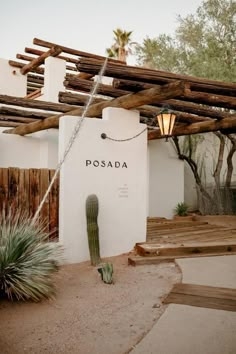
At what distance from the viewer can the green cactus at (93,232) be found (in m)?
5.32

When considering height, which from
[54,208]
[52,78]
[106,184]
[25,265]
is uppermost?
[52,78]

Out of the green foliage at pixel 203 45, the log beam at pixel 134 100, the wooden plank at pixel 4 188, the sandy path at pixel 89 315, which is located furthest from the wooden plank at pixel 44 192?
the green foliage at pixel 203 45

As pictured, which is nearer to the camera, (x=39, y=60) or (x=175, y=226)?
(x=175, y=226)

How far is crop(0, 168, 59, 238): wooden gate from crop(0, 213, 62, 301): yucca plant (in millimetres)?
1311

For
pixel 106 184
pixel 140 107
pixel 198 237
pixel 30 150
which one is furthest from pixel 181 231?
pixel 30 150

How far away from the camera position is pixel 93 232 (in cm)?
533

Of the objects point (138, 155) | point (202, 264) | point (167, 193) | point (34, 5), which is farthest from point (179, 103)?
point (34, 5)

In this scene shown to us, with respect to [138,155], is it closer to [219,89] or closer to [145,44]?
[219,89]

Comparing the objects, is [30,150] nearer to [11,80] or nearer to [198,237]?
[11,80]

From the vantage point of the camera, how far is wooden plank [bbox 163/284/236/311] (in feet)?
11.2

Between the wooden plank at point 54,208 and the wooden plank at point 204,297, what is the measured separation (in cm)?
251

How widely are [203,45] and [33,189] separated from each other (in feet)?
25.2

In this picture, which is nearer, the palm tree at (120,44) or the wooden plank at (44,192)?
the wooden plank at (44,192)

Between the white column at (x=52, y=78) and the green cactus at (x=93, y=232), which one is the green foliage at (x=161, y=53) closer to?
the white column at (x=52, y=78)
